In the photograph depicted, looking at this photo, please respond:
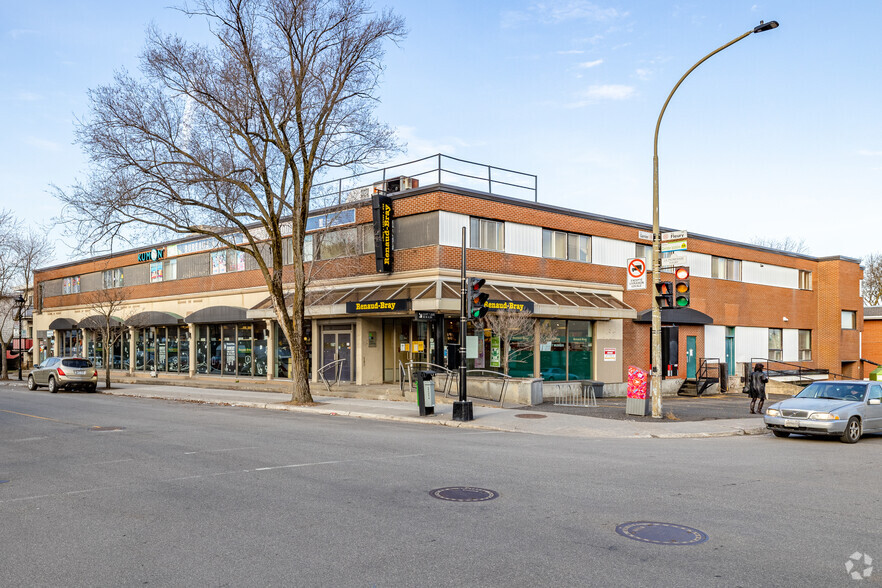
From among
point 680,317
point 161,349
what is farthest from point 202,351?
point 680,317

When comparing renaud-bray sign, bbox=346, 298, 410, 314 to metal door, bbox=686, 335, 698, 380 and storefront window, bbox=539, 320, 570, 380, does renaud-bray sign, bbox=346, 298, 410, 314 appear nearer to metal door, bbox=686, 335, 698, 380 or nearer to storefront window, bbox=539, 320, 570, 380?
storefront window, bbox=539, 320, 570, 380

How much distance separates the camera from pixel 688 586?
525 centimetres

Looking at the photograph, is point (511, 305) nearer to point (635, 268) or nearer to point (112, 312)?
point (635, 268)

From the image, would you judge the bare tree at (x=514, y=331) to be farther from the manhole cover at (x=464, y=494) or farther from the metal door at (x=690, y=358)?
the manhole cover at (x=464, y=494)

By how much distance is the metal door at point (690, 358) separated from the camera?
34.2 metres

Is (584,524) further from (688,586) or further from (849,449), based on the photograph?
(849,449)

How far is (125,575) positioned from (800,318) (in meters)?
44.2

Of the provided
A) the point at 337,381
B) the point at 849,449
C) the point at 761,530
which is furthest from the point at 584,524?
the point at 337,381

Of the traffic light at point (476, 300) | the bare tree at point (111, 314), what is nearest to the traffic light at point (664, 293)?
the traffic light at point (476, 300)

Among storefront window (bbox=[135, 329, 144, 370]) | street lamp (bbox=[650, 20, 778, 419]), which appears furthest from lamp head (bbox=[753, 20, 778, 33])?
storefront window (bbox=[135, 329, 144, 370])

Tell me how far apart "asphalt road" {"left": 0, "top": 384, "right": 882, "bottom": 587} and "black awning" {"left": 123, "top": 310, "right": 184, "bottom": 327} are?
83.9ft

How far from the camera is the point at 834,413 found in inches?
576

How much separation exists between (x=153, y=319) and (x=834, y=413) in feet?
116

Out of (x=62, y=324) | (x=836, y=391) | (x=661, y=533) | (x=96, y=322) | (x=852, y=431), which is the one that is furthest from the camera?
(x=62, y=324)
